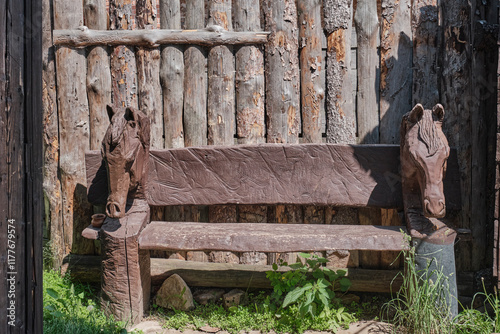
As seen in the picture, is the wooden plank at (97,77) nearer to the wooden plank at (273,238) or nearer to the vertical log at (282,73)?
the wooden plank at (273,238)

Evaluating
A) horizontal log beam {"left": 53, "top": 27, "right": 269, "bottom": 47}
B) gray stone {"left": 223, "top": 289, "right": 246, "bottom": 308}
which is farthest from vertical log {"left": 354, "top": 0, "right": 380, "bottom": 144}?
gray stone {"left": 223, "top": 289, "right": 246, "bottom": 308}

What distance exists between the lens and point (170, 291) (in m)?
3.66

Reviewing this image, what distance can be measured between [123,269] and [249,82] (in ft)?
5.79

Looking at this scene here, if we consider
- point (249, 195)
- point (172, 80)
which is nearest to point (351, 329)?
point (249, 195)

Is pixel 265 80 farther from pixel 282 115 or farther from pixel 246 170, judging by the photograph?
pixel 246 170

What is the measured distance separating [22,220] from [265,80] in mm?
2522

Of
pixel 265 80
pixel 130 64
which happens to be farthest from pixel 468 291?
pixel 130 64

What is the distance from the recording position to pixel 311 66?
377 cm

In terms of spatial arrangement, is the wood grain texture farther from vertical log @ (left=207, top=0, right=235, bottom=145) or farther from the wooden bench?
the wooden bench

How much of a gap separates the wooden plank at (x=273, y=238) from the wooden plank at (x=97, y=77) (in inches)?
43.4

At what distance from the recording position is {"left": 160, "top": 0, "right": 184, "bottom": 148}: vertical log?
383cm

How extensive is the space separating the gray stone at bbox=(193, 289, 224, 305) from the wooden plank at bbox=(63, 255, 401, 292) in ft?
0.19

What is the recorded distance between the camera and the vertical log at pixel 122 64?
12.6 ft

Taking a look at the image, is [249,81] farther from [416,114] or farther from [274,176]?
[416,114]
